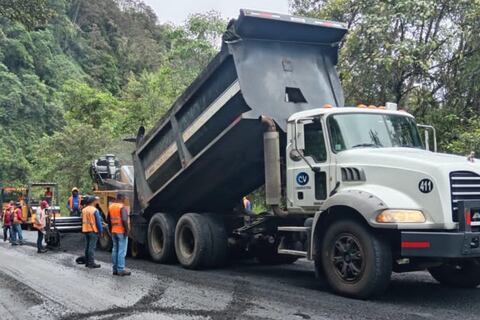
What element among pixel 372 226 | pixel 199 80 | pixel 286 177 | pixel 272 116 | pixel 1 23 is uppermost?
pixel 1 23

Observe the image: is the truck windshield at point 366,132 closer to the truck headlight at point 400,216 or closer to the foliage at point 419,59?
the truck headlight at point 400,216

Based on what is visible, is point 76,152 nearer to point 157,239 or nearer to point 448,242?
point 157,239

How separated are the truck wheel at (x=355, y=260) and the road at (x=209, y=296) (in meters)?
0.18

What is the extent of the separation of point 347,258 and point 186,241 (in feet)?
13.3

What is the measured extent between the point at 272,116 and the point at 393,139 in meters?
1.72

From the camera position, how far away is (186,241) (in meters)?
10.4

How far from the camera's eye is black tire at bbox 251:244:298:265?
1046 centimetres

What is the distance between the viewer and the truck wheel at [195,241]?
973cm

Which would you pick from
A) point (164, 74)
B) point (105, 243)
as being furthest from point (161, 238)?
point (164, 74)

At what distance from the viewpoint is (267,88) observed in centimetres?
838

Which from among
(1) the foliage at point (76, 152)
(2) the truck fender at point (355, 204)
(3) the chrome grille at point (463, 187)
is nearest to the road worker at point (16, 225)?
(1) the foliage at point (76, 152)

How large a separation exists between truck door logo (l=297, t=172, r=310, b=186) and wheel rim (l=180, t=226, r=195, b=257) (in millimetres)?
2846

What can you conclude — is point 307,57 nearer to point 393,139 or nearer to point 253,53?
point 253,53

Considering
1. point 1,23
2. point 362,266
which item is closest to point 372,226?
point 362,266
